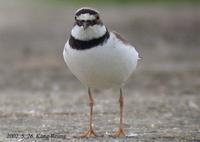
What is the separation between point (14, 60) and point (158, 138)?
783 cm

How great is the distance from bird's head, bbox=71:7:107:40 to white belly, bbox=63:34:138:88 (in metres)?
0.14

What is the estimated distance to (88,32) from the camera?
8023mm

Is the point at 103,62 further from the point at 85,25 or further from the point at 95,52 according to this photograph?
the point at 85,25

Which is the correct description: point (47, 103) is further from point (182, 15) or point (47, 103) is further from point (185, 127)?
point (182, 15)

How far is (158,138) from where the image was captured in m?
8.34

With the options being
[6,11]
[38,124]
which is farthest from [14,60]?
[6,11]

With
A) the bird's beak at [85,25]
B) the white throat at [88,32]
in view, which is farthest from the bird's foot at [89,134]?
the bird's beak at [85,25]

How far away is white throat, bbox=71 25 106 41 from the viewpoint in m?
8.02

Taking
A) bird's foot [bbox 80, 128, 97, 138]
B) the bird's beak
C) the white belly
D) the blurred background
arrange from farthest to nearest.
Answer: the blurred background, bird's foot [bbox 80, 128, 97, 138], the white belly, the bird's beak

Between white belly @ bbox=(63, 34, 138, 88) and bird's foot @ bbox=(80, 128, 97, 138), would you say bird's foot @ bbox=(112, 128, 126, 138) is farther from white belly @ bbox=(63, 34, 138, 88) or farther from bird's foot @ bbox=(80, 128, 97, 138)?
white belly @ bbox=(63, 34, 138, 88)

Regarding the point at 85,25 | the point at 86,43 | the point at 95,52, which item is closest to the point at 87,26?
the point at 85,25

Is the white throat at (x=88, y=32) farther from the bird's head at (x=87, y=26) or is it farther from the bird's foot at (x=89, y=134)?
the bird's foot at (x=89, y=134)

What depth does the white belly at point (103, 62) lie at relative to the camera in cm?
809

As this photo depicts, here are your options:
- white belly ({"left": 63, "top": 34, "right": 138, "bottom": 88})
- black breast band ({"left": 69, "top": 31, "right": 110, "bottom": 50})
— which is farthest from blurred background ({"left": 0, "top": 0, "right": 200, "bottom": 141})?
black breast band ({"left": 69, "top": 31, "right": 110, "bottom": 50})
